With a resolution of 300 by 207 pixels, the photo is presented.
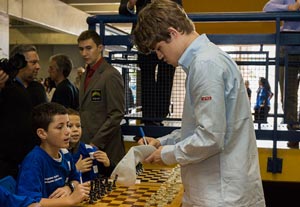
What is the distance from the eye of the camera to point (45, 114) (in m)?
2.96

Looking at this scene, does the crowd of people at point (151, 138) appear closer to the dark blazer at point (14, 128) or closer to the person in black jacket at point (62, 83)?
the dark blazer at point (14, 128)

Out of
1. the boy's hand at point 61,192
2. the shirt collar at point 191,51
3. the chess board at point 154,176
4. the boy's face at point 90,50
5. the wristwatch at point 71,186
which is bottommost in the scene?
the chess board at point 154,176

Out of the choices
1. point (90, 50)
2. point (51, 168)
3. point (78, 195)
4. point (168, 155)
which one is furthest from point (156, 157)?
point (90, 50)

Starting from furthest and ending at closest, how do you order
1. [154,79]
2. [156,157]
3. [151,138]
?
[154,79] → [151,138] → [156,157]

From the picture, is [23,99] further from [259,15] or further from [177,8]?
[259,15]

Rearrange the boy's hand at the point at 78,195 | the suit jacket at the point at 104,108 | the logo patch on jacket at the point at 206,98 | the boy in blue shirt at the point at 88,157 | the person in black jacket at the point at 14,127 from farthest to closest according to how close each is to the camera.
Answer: the suit jacket at the point at 104,108 < the boy in blue shirt at the point at 88,157 < the person in black jacket at the point at 14,127 < the boy's hand at the point at 78,195 < the logo patch on jacket at the point at 206,98

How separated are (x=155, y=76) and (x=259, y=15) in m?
1.12

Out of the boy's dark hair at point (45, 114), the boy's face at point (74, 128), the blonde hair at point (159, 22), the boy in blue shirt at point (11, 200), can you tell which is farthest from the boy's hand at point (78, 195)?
the boy's face at point (74, 128)

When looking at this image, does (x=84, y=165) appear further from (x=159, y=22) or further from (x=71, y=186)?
(x=159, y=22)

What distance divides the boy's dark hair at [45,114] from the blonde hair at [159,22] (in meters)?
1.16

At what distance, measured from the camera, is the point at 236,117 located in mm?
1943

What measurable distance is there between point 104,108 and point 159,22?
215 centimetres

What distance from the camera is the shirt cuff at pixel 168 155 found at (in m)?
1.99

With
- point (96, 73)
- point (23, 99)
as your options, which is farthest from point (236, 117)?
point (96, 73)
